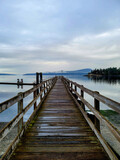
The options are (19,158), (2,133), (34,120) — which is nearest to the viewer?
(2,133)

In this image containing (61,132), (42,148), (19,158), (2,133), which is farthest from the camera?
(61,132)

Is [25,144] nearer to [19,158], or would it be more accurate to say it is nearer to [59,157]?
[19,158]

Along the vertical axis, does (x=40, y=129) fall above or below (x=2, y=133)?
below

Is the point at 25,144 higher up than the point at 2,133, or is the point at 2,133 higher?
the point at 2,133

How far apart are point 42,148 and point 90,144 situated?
1221 mm

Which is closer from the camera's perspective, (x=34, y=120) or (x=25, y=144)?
(x=25, y=144)

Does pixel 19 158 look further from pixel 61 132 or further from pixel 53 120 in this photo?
pixel 53 120

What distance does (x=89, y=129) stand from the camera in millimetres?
3414

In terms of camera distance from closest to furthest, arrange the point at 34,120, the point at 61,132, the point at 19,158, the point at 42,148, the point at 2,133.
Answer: the point at 2,133 < the point at 19,158 < the point at 42,148 < the point at 61,132 < the point at 34,120

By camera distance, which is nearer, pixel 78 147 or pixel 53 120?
pixel 78 147

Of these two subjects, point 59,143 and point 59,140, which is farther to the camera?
point 59,140

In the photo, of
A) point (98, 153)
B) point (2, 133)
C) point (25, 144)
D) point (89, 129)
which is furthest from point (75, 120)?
point (2, 133)

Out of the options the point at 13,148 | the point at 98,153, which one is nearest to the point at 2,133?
the point at 13,148

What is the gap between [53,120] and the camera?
13.7 ft
